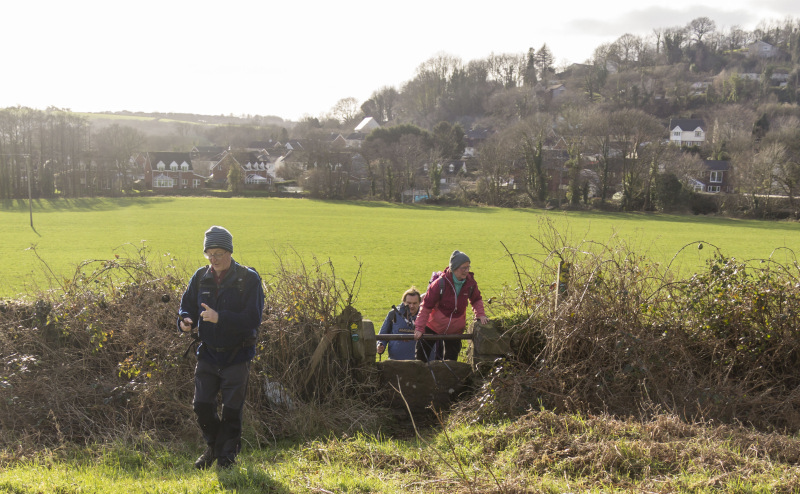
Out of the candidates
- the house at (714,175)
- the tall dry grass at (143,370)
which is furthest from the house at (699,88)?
the tall dry grass at (143,370)

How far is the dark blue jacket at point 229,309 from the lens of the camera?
15.4ft

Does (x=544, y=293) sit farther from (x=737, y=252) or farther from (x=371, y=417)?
(x=737, y=252)

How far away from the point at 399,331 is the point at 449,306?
0.96m

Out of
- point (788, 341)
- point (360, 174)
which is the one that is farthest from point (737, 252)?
point (360, 174)

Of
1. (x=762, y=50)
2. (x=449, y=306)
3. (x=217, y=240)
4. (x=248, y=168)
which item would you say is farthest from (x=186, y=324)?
(x=762, y=50)

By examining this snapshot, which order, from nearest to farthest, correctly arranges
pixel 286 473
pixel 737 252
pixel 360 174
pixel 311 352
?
pixel 286 473
pixel 311 352
pixel 737 252
pixel 360 174

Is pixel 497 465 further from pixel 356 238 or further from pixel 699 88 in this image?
pixel 699 88

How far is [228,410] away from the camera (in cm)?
478

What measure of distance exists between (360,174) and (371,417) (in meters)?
70.7

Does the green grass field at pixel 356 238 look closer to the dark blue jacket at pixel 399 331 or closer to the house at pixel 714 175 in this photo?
the dark blue jacket at pixel 399 331

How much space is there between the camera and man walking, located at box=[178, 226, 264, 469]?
471 centimetres

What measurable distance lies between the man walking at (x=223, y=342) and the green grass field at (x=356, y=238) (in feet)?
15.5

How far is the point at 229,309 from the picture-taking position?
480 cm

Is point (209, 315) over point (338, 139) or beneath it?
beneath
